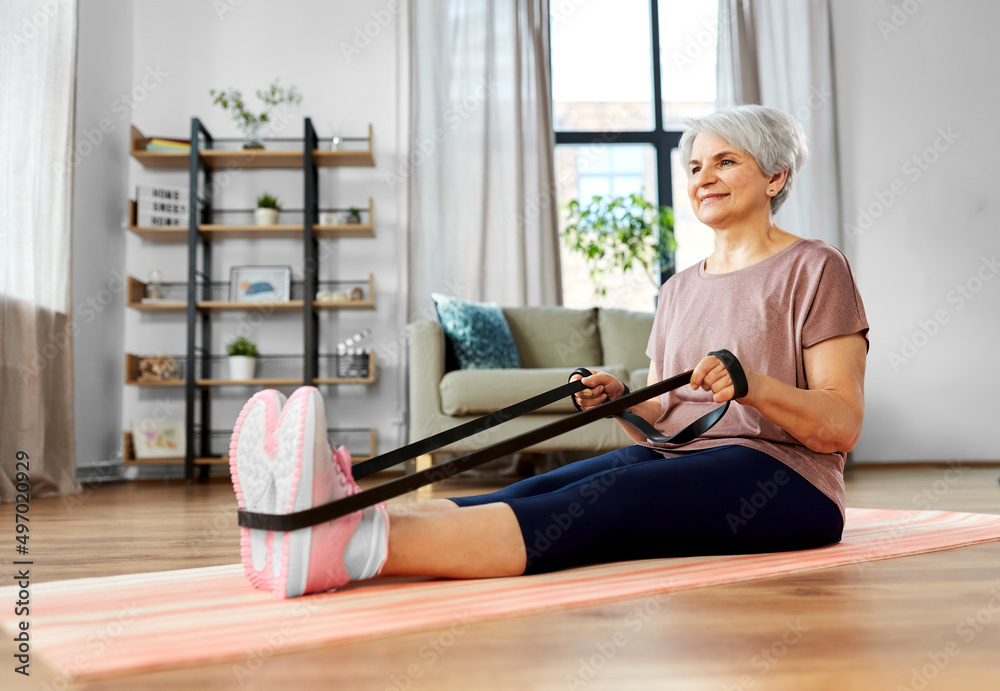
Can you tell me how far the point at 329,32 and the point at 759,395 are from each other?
3.92 meters

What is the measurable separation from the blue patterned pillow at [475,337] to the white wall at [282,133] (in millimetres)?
953

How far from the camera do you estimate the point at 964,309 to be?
→ 4293mm

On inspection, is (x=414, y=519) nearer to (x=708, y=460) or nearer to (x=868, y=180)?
(x=708, y=460)

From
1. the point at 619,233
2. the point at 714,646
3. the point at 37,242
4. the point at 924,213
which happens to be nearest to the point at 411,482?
the point at 714,646

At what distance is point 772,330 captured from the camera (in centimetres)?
128

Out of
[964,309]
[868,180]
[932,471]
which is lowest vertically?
[932,471]

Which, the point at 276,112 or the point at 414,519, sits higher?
the point at 276,112

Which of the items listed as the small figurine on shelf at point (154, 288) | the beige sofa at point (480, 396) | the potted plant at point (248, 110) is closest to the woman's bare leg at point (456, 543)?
the beige sofa at point (480, 396)

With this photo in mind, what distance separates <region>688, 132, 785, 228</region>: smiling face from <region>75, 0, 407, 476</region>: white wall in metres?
2.92

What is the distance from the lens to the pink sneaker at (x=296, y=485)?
89cm

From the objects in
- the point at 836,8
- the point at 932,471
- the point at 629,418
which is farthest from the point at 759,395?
the point at 836,8

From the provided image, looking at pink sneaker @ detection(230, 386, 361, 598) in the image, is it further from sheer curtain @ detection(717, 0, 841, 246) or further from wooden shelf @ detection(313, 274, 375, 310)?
sheer curtain @ detection(717, 0, 841, 246)

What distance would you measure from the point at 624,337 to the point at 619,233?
0.71 meters

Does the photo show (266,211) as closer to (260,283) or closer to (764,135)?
(260,283)
